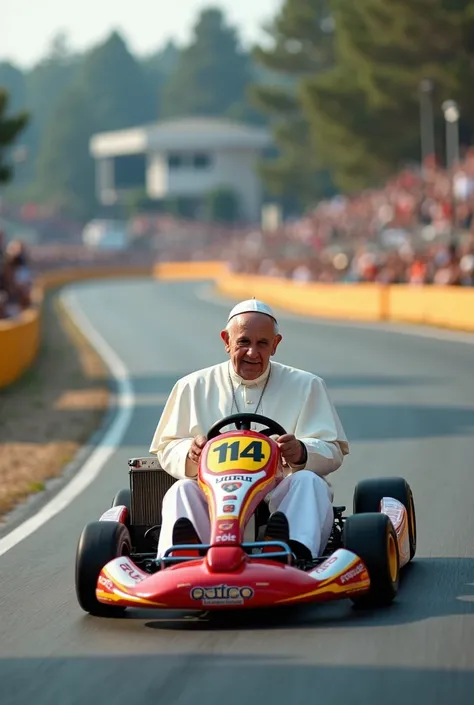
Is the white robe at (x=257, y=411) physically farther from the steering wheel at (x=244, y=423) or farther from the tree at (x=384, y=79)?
the tree at (x=384, y=79)

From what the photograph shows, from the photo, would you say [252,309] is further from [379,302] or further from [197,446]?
[379,302]

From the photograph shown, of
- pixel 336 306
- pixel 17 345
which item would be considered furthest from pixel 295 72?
pixel 17 345

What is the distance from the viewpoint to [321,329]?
3681 centimetres

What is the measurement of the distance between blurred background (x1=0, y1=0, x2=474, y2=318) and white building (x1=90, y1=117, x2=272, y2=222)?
0.15 m

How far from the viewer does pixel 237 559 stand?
7.63 metres

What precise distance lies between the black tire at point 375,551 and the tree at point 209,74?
6694 inches

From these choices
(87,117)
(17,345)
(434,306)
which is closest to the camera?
(17,345)

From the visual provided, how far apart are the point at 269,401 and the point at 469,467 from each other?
18.2ft

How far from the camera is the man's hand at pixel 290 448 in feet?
27.3

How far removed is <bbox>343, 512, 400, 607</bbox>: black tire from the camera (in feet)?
26.2

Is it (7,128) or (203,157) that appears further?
(203,157)

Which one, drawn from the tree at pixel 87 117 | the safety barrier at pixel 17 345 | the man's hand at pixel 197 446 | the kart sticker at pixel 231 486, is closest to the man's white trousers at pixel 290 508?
the man's hand at pixel 197 446

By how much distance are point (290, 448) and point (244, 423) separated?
27 centimetres

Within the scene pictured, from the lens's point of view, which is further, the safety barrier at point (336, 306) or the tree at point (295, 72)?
the tree at point (295, 72)
